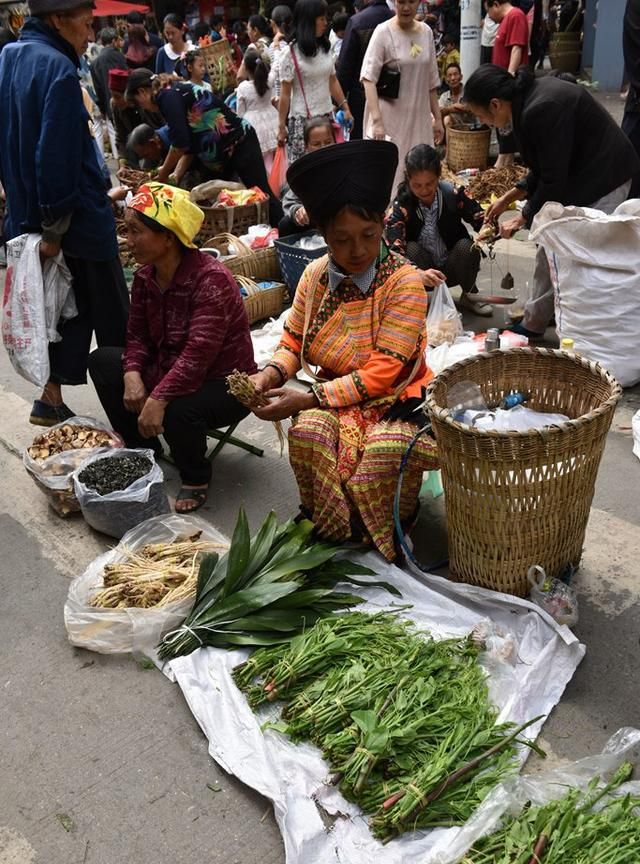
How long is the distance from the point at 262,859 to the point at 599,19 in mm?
11358

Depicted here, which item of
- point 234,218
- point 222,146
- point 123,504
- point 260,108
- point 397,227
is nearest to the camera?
point 123,504

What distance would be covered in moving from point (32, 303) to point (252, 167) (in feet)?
9.70

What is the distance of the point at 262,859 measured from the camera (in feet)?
6.50

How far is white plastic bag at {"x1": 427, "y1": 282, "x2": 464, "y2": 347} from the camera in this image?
444cm

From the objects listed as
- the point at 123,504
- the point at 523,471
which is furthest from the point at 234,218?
the point at 523,471

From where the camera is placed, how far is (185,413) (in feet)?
10.8

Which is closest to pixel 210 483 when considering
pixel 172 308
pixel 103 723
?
pixel 172 308

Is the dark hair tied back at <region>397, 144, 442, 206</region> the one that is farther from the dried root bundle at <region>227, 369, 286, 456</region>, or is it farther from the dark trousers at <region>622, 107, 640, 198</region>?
the dried root bundle at <region>227, 369, 286, 456</region>

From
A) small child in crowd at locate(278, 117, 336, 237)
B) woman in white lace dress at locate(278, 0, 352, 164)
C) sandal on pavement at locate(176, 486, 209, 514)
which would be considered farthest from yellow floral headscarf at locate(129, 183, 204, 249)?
woman in white lace dress at locate(278, 0, 352, 164)

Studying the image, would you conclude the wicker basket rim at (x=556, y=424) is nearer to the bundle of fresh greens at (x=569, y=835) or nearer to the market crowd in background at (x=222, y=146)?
the market crowd in background at (x=222, y=146)

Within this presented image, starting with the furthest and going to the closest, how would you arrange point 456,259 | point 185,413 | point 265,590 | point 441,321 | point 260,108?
point 260,108 → point 456,259 → point 441,321 → point 185,413 → point 265,590

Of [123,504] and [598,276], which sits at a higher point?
[598,276]

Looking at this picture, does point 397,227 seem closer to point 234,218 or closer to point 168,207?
point 234,218

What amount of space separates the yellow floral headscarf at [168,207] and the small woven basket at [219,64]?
4.92 m
